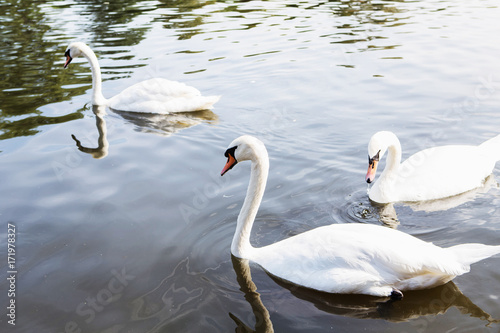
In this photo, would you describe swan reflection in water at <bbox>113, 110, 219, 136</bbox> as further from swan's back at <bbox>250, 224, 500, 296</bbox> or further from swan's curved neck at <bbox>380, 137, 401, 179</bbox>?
swan's back at <bbox>250, 224, 500, 296</bbox>

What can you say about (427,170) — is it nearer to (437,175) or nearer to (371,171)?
(437,175)

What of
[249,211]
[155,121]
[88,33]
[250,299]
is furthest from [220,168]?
[88,33]

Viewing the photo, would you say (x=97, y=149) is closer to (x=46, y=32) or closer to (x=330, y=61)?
(x=330, y=61)

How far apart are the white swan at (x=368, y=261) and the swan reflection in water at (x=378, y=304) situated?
0.33ft

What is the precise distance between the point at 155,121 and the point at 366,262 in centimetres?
709

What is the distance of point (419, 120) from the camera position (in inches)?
407

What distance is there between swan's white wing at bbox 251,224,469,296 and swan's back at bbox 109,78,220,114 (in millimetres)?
6478

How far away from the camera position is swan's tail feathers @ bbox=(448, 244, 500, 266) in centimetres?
505

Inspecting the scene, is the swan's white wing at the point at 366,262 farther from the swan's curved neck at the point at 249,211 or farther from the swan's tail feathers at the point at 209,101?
the swan's tail feathers at the point at 209,101

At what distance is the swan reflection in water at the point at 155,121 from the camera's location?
10.5 meters

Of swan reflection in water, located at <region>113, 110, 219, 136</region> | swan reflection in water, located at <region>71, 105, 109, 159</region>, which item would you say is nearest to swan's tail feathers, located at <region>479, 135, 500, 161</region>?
swan reflection in water, located at <region>113, 110, 219, 136</region>

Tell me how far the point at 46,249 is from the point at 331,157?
14.7 feet

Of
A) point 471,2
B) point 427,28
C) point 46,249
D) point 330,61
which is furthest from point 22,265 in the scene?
point 471,2

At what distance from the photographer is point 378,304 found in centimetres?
523
